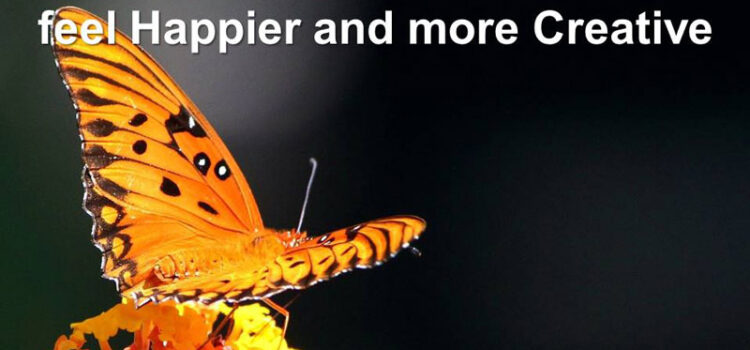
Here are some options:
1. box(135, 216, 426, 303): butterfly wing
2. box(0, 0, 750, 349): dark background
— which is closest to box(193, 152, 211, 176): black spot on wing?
box(135, 216, 426, 303): butterfly wing

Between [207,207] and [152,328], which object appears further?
[207,207]

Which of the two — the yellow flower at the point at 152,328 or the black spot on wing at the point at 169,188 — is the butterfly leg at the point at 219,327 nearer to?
the yellow flower at the point at 152,328

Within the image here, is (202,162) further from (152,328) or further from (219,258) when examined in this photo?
(152,328)

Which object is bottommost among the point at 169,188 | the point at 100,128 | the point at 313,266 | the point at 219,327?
the point at 219,327

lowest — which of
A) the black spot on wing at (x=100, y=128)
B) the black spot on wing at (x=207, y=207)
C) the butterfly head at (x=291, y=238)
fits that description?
the butterfly head at (x=291, y=238)

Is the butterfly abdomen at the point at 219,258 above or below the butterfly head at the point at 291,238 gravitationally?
below

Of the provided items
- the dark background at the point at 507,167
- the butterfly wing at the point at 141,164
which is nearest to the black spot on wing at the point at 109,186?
the butterfly wing at the point at 141,164

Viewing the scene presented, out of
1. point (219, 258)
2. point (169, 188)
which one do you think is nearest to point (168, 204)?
point (169, 188)

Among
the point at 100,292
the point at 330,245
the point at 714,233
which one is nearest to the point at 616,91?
the point at 714,233
